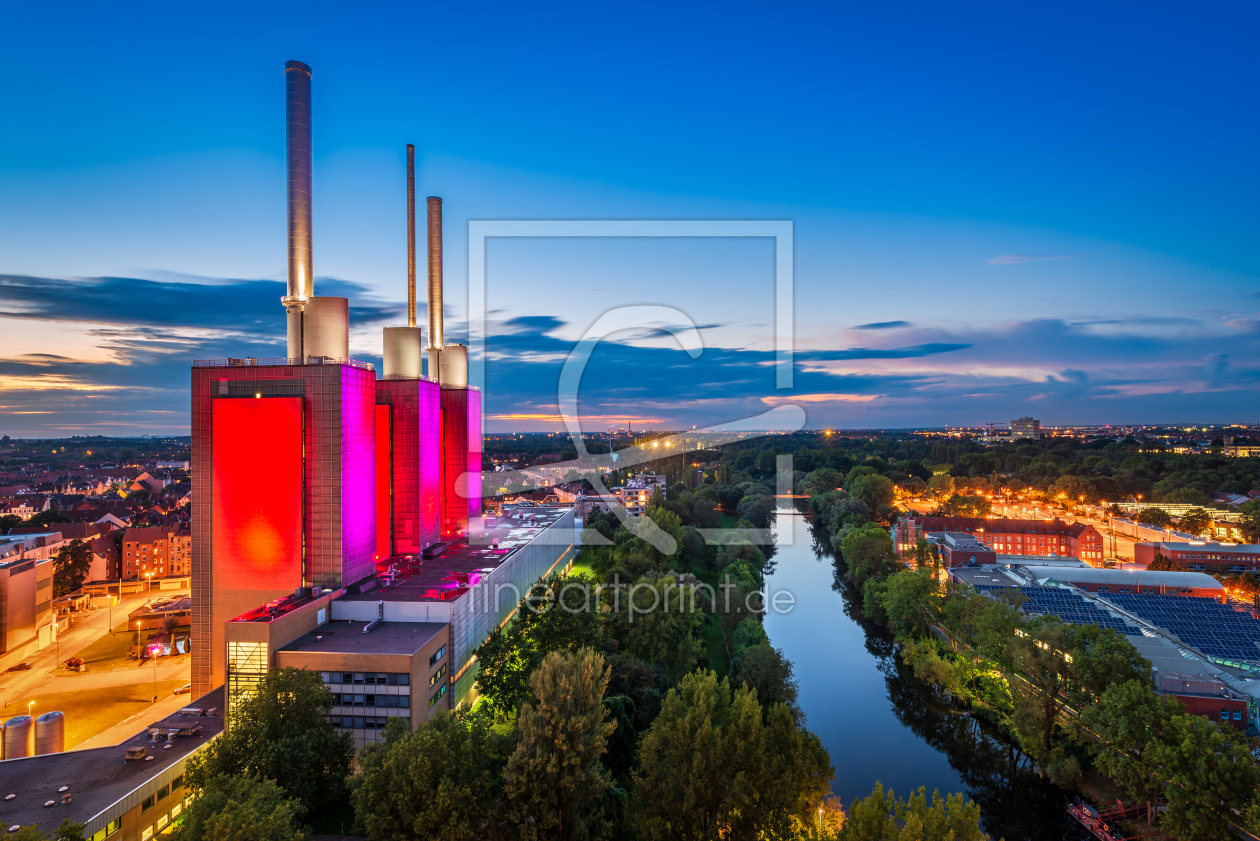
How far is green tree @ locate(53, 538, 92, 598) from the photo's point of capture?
44750mm

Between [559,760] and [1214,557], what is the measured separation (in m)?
53.7

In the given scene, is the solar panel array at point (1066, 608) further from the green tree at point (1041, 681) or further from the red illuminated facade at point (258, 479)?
the red illuminated facade at point (258, 479)

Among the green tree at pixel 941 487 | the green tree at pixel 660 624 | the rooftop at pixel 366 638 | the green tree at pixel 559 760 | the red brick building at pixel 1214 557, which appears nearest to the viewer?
the green tree at pixel 559 760

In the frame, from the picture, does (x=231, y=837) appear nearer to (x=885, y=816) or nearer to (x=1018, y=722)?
(x=885, y=816)

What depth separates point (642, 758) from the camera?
58.0 ft

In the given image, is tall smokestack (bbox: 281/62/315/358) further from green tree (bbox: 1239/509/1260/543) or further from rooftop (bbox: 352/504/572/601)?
green tree (bbox: 1239/509/1260/543)

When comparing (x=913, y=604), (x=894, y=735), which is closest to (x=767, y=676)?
(x=894, y=735)

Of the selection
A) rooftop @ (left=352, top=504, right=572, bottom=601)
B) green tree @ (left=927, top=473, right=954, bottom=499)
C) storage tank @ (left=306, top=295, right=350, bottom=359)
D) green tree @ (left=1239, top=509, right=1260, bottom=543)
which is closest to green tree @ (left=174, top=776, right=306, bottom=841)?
rooftop @ (left=352, top=504, right=572, bottom=601)

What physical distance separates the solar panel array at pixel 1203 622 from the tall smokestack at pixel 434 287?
43661 mm

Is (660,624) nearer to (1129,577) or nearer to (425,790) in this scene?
(425,790)

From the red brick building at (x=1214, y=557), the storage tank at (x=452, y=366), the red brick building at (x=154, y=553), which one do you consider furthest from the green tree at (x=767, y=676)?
the red brick building at (x=154, y=553)

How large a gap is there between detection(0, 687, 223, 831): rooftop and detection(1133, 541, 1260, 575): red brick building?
2384 inches

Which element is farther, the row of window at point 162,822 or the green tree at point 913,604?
the green tree at point 913,604

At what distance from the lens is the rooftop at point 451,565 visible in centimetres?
2611
